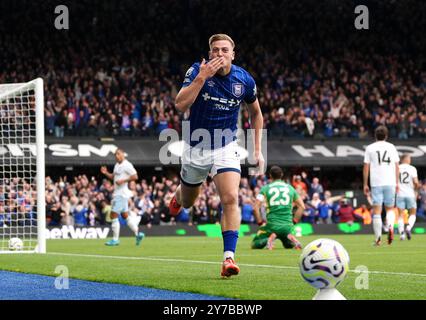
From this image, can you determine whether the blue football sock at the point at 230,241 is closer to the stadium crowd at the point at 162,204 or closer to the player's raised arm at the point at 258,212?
the player's raised arm at the point at 258,212

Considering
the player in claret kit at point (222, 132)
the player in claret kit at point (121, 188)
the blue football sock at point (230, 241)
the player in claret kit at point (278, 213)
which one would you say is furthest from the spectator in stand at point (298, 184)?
the blue football sock at point (230, 241)

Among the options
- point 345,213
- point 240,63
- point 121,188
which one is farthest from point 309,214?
point 121,188

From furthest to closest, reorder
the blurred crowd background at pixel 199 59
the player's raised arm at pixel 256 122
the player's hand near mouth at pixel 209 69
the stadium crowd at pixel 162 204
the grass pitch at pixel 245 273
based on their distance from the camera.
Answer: the blurred crowd background at pixel 199 59, the stadium crowd at pixel 162 204, the player's raised arm at pixel 256 122, the player's hand near mouth at pixel 209 69, the grass pitch at pixel 245 273

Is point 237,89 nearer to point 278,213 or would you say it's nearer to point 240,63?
point 278,213

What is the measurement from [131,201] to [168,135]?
5.69 meters

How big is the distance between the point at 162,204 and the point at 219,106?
66.8 ft

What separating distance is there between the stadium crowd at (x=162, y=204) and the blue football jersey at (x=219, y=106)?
58.1ft

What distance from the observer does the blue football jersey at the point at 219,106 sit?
933cm

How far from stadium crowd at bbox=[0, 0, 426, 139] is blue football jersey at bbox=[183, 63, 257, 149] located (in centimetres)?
2285

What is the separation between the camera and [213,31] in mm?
40250

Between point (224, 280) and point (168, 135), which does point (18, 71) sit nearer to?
point (168, 135)

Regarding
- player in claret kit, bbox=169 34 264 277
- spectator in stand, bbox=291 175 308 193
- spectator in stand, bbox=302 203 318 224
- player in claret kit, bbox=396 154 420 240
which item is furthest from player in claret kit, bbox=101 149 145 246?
Result: spectator in stand, bbox=302 203 318 224

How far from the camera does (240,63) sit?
38.9 m

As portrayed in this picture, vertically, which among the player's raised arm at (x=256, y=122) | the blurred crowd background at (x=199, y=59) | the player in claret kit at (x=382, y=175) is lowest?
the player in claret kit at (x=382, y=175)
